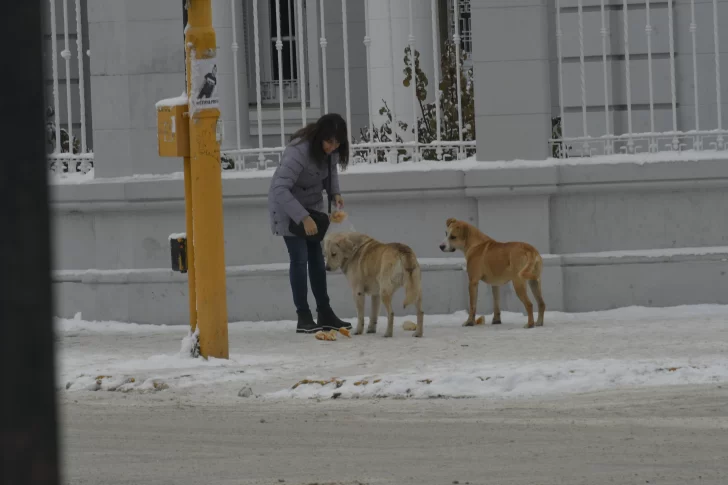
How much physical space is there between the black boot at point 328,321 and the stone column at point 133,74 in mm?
1819

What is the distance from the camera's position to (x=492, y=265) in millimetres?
8703

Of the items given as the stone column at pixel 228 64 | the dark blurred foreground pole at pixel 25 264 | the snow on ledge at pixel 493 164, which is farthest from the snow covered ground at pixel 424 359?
the dark blurred foreground pole at pixel 25 264

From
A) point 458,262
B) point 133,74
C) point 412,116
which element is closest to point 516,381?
point 458,262

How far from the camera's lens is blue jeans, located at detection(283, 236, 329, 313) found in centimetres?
880

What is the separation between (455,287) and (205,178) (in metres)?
2.84

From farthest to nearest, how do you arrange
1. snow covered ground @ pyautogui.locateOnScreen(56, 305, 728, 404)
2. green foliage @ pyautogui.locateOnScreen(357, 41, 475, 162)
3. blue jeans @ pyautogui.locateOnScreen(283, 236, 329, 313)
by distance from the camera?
green foliage @ pyautogui.locateOnScreen(357, 41, 475, 162)
blue jeans @ pyautogui.locateOnScreen(283, 236, 329, 313)
snow covered ground @ pyautogui.locateOnScreen(56, 305, 728, 404)

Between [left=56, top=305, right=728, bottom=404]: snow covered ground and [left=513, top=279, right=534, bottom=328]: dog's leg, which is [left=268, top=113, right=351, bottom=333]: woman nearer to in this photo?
[left=56, top=305, right=728, bottom=404]: snow covered ground

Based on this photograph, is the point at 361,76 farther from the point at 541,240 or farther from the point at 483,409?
the point at 483,409

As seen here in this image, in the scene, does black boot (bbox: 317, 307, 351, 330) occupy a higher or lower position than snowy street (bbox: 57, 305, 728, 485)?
higher

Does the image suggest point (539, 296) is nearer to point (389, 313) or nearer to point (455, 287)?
point (455, 287)

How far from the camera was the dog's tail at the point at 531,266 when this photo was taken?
28.1ft

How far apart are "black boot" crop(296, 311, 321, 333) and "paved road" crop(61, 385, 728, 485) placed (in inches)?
97.9

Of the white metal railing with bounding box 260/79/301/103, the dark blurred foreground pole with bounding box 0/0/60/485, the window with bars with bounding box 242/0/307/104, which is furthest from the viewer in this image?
the white metal railing with bounding box 260/79/301/103

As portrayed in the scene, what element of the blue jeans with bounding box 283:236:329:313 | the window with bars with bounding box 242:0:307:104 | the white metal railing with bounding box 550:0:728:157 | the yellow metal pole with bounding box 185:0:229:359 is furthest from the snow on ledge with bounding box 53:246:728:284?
the window with bars with bounding box 242:0:307:104
